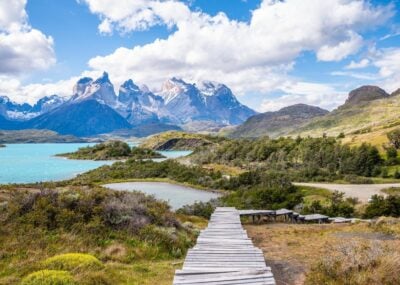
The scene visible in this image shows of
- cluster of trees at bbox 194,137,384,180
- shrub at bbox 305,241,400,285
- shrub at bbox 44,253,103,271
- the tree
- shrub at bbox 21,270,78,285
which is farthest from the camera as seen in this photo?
the tree

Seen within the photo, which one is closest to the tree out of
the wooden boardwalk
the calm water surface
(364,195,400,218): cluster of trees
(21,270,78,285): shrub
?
the calm water surface

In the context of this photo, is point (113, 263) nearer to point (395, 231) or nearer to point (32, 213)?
point (32, 213)

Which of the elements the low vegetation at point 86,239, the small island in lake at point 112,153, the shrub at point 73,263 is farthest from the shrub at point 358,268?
the small island in lake at point 112,153

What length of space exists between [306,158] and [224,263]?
96.7m

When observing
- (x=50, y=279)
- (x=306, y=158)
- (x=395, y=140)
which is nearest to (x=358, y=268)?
(x=50, y=279)

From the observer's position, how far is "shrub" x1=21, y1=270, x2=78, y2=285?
925 centimetres

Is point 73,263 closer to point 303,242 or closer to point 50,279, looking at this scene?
point 50,279

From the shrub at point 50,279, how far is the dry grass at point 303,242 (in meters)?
5.84

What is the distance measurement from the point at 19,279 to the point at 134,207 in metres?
7.51

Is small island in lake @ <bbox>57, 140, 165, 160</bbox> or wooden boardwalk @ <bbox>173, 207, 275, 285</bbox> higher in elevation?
small island in lake @ <bbox>57, 140, 165, 160</bbox>

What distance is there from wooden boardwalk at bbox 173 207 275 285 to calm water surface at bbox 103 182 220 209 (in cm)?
3948

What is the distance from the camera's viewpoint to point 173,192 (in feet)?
224

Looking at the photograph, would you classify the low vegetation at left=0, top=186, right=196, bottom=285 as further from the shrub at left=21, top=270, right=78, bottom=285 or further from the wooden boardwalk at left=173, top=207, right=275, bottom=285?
the wooden boardwalk at left=173, top=207, right=275, bottom=285

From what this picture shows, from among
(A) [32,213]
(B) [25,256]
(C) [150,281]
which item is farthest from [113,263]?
(A) [32,213]
